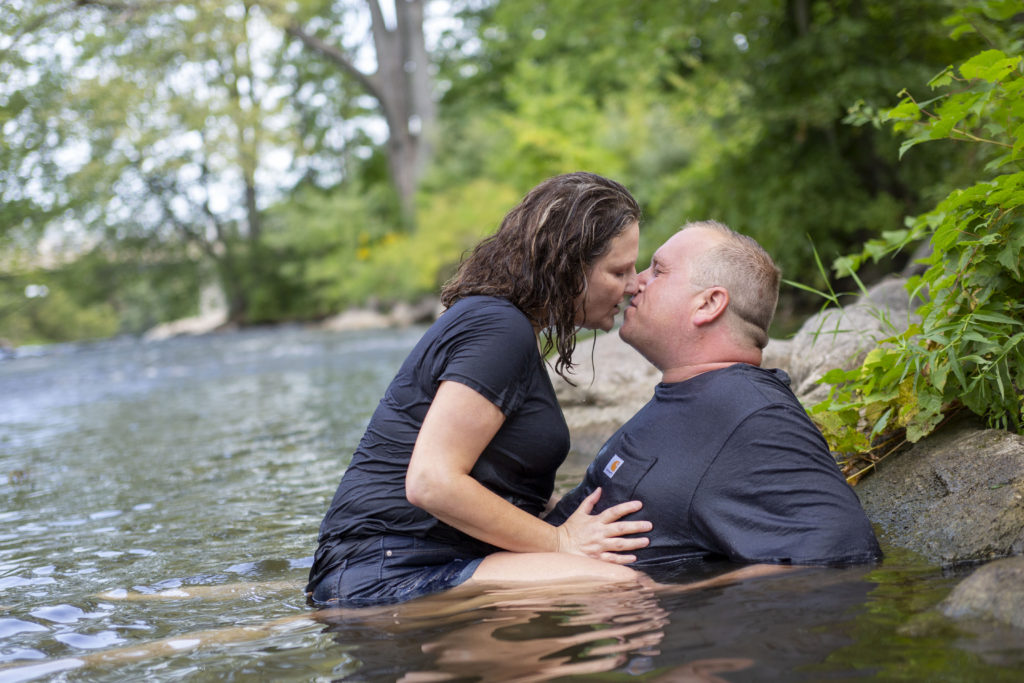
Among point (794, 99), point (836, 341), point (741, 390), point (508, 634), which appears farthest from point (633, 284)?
point (794, 99)

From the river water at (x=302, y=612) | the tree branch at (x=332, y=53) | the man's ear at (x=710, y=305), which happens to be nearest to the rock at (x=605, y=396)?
the river water at (x=302, y=612)

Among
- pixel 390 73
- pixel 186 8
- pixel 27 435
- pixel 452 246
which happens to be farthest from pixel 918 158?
pixel 390 73

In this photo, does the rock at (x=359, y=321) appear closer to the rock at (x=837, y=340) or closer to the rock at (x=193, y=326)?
the rock at (x=193, y=326)

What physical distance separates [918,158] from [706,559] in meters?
8.76

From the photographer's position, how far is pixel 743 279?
10.5 ft

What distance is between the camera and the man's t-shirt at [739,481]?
2.83 meters

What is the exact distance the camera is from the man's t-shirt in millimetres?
2828

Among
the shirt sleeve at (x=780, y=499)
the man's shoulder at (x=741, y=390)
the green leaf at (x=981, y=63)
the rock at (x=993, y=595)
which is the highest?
the green leaf at (x=981, y=63)

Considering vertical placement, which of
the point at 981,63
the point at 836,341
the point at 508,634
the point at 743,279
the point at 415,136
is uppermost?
the point at 415,136

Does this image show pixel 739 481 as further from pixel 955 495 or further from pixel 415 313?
pixel 415 313

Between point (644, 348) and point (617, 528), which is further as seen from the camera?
A: point (644, 348)

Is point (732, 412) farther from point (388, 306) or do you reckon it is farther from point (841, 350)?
point (388, 306)

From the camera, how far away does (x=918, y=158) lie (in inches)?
409

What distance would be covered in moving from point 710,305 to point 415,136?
1088 inches
